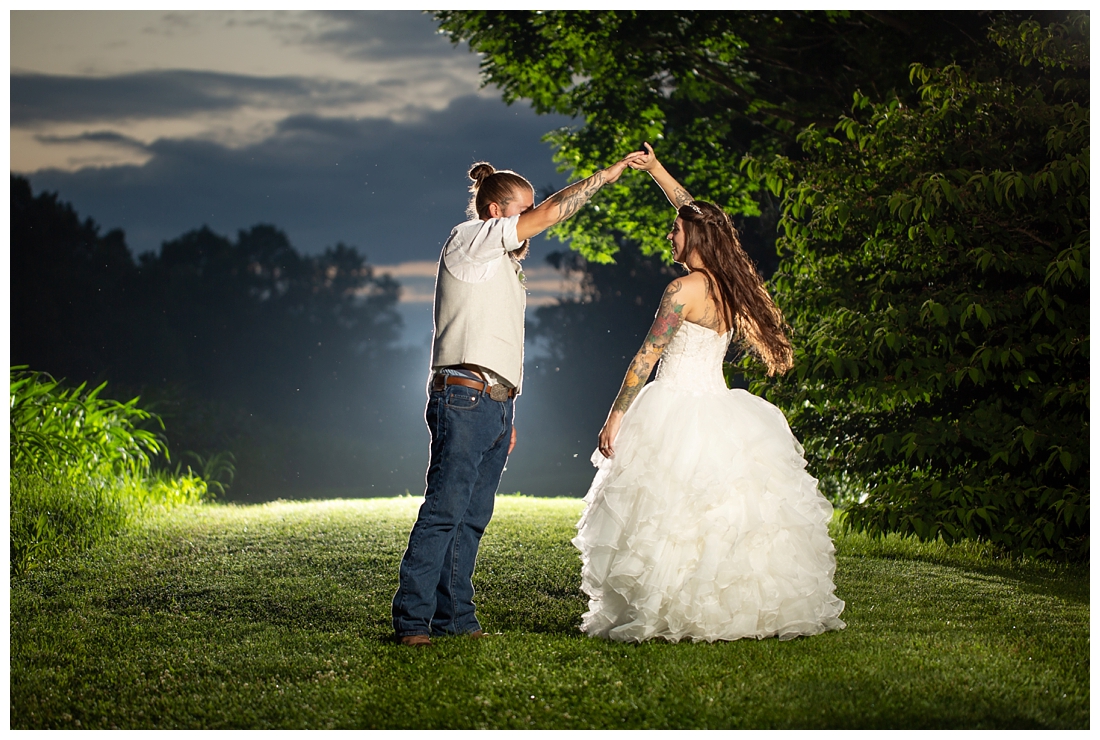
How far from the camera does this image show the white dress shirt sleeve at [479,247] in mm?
3002

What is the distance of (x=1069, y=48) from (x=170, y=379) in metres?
16.0

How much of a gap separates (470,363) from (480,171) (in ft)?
2.39

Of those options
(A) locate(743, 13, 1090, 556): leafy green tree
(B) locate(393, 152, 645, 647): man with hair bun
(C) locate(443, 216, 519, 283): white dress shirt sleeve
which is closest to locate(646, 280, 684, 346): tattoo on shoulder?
(B) locate(393, 152, 645, 647): man with hair bun

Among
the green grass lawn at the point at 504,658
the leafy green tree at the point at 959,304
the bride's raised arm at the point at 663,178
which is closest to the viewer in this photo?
the green grass lawn at the point at 504,658

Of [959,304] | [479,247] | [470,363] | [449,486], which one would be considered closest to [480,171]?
[479,247]

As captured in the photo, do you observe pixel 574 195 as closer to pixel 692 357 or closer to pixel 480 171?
pixel 480 171

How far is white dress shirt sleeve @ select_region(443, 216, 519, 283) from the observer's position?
300 cm

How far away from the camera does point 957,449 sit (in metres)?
5.11

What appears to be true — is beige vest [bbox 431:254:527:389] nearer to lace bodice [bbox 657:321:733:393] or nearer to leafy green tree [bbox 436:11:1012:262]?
lace bodice [bbox 657:321:733:393]

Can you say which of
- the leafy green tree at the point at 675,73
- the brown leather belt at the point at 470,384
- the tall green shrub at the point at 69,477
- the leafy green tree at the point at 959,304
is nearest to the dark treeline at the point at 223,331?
the tall green shrub at the point at 69,477

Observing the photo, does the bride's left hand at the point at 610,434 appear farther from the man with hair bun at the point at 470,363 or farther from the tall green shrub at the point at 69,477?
the tall green shrub at the point at 69,477

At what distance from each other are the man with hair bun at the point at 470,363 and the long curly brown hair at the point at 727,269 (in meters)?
0.35

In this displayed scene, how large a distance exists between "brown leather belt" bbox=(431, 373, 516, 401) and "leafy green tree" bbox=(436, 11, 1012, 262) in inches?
255

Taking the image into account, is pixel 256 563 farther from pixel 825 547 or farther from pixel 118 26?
pixel 118 26
